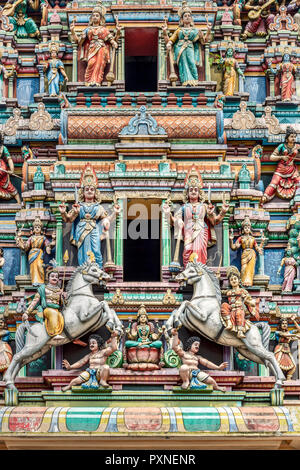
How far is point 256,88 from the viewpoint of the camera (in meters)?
33.6

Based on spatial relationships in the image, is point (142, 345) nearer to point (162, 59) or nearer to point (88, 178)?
point (88, 178)

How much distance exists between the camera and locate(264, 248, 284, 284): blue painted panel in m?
30.2

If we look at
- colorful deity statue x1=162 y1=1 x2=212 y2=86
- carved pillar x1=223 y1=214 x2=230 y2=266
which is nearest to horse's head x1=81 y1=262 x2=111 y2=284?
carved pillar x1=223 y1=214 x2=230 y2=266

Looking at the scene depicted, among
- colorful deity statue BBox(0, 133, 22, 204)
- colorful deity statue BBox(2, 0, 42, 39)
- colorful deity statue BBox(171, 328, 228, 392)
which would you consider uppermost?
colorful deity statue BBox(2, 0, 42, 39)

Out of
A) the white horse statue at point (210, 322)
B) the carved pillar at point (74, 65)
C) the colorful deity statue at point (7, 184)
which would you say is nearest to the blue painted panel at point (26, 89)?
the carved pillar at point (74, 65)

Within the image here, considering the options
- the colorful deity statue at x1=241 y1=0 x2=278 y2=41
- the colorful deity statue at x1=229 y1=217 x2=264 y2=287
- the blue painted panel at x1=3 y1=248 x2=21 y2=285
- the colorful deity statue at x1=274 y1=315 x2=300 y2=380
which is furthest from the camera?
the colorful deity statue at x1=241 y1=0 x2=278 y2=41

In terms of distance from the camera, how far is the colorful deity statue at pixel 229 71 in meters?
32.9

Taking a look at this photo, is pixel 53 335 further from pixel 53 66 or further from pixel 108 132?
pixel 53 66

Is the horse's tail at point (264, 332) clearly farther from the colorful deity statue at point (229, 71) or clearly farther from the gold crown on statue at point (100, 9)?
the gold crown on statue at point (100, 9)

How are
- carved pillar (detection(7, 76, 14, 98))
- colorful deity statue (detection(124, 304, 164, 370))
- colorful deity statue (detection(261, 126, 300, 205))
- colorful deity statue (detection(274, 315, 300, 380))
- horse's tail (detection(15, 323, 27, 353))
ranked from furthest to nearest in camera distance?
carved pillar (detection(7, 76, 14, 98))
colorful deity statue (detection(261, 126, 300, 205))
colorful deity statue (detection(274, 315, 300, 380))
horse's tail (detection(15, 323, 27, 353))
colorful deity statue (detection(124, 304, 164, 370))

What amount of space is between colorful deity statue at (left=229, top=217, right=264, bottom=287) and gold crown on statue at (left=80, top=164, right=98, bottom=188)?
357cm

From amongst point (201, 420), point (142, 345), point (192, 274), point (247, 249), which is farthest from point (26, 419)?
point (247, 249)

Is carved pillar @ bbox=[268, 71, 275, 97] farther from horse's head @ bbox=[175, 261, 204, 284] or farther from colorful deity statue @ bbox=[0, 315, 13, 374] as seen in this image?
colorful deity statue @ bbox=[0, 315, 13, 374]
